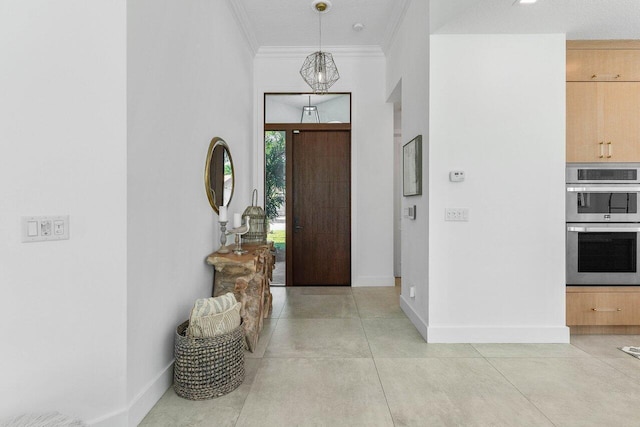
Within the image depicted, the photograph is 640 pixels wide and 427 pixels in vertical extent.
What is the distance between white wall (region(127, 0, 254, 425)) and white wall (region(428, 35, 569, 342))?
1881mm

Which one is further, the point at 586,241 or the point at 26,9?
the point at 586,241

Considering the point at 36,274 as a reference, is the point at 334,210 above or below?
above

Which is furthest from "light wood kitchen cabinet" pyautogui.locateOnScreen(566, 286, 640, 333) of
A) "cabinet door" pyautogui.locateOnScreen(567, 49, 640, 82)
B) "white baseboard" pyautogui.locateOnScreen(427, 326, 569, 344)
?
"cabinet door" pyautogui.locateOnScreen(567, 49, 640, 82)

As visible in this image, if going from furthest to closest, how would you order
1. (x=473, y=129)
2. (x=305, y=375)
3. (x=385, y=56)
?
(x=385, y=56)
(x=473, y=129)
(x=305, y=375)

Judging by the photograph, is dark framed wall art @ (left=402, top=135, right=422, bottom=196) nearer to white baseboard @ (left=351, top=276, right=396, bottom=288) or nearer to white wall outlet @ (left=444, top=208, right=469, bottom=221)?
white wall outlet @ (left=444, top=208, right=469, bottom=221)

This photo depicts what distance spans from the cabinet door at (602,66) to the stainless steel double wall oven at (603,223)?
759 mm

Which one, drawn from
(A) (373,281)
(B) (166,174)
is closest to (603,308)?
(A) (373,281)

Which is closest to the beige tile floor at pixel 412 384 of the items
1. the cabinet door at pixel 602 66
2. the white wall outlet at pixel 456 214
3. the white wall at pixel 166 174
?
the white wall at pixel 166 174

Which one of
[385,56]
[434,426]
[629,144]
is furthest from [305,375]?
[385,56]

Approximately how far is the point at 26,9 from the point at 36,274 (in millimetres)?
1092

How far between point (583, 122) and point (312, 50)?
327 cm

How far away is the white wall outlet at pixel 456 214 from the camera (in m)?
2.77

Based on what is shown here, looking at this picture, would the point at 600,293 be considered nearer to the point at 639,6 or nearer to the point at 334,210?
the point at 639,6

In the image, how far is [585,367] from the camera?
2342 mm
